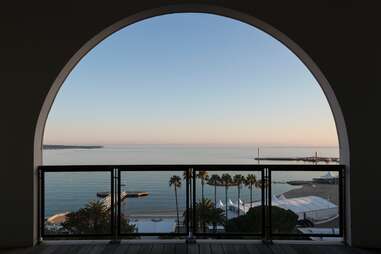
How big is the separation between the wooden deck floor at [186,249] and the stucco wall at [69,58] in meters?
0.25

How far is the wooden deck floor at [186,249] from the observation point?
4.05 meters

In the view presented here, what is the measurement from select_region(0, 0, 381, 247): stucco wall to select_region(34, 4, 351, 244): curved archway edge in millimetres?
56

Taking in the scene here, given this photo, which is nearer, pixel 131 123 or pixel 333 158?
pixel 333 158

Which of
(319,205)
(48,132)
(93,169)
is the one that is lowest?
(319,205)

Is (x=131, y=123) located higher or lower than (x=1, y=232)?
higher

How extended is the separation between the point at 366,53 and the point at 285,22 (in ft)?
3.21

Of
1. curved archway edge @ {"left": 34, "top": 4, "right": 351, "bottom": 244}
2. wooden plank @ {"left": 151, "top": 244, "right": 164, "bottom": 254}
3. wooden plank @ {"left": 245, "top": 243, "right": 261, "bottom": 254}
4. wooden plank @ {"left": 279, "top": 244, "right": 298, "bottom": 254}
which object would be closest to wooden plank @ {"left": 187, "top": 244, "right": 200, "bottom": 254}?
wooden plank @ {"left": 151, "top": 244, "right": 164, "bottom": 254}

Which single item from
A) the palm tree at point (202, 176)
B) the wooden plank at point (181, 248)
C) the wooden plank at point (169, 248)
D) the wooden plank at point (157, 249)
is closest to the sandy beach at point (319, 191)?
the palm tree at point (202, 176)

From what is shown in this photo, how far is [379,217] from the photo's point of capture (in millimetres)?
4172

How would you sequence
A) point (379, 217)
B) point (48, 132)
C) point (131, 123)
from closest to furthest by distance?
point (379, 217) → point (48, 132) → point (131, 123)

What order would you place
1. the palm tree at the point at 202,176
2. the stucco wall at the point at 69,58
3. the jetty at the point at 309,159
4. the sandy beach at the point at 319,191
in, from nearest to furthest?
the stucco wall at the point at 69,58 < the sandy beach at the point at 319,191 < the palm tree at the point at 202,176 < the jetty at the point at 309,159

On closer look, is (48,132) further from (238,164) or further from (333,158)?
(333,158)

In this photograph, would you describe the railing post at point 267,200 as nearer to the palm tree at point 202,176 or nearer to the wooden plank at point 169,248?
the palm tree at point 202,176

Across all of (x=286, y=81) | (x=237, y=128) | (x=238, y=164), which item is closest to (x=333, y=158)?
(x=238, y=164)
